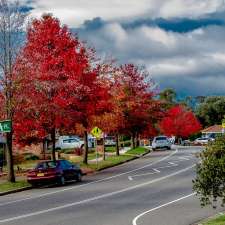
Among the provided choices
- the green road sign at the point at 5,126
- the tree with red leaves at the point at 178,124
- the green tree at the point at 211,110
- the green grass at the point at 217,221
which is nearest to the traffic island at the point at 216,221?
the green grass at the point at 217,221

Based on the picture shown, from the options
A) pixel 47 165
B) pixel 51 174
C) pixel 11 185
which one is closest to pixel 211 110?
pixel 47 165

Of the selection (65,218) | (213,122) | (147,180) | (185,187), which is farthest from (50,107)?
(213,122)

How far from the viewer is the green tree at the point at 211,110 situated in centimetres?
12812

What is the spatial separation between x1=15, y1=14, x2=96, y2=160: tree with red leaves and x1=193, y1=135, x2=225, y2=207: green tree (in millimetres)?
20247

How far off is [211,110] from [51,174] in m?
101

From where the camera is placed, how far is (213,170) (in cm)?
1550

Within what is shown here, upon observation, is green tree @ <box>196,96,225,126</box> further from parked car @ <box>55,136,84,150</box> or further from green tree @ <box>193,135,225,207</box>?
green tree @ <box>193,135,225,207</box>

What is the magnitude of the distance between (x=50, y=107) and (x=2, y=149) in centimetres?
→ 2166

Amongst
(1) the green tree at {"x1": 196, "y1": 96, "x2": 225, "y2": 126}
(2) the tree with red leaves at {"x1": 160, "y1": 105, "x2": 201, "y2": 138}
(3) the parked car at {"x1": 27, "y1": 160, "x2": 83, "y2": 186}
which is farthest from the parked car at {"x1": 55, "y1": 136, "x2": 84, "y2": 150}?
(1) the green tree at {"x1": 196, "y1": 96, "x2": 225, "y2": 126}

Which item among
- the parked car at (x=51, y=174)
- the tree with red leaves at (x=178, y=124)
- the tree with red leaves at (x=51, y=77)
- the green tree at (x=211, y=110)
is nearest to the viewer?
the parked car at (x=51, y=174)

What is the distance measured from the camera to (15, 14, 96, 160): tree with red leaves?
36.7m

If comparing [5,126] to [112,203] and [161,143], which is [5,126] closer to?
[112,203]

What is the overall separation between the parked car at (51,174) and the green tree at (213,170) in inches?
684

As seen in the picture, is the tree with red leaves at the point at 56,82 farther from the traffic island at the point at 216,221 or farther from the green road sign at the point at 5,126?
the traffic island at the point at 216,221
